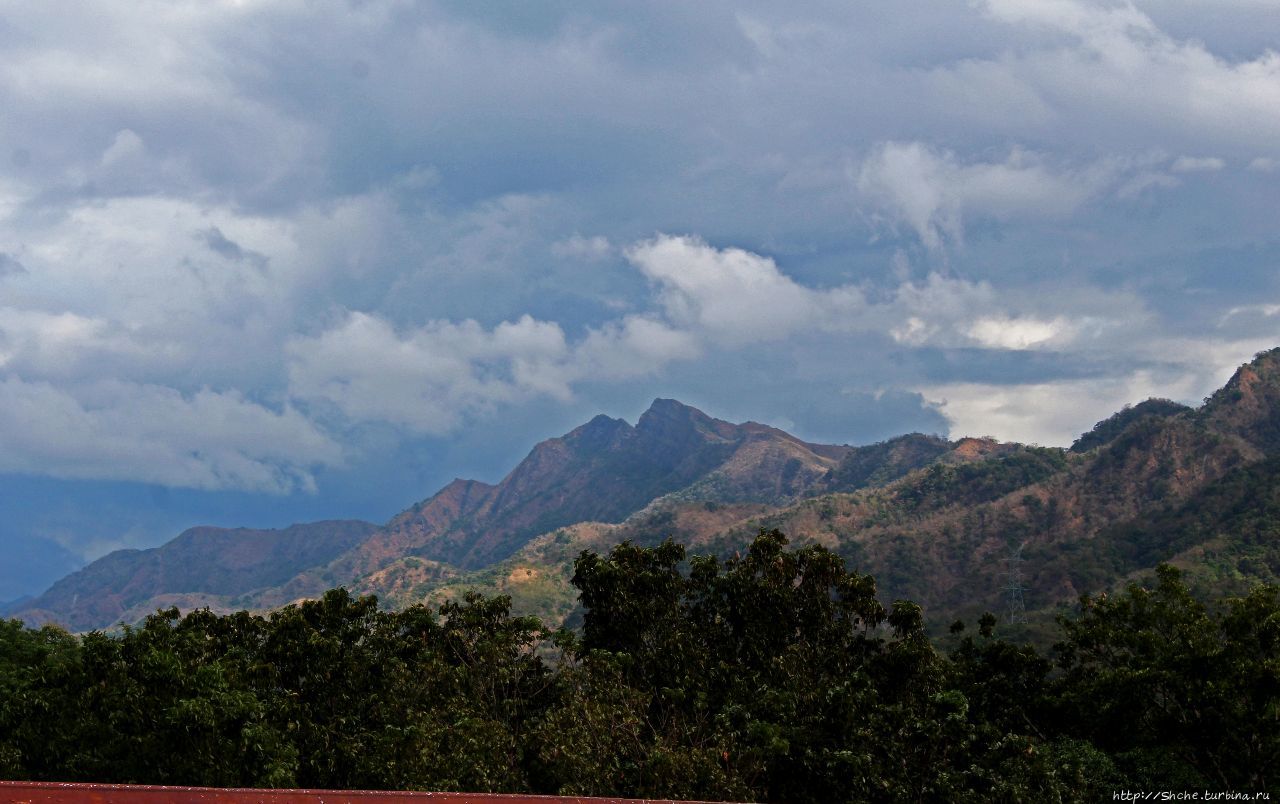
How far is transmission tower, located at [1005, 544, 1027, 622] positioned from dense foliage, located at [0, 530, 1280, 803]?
95.1 meters

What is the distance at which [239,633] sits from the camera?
31953 mm

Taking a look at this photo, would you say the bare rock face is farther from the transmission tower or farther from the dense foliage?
the dense foliage

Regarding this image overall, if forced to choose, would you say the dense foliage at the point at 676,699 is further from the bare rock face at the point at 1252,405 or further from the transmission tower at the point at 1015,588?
the bare rock face at the point at 1252,405

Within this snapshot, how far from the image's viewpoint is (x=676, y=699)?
96.8ft

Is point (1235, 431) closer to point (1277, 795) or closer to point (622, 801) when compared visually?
point (1277, 795)

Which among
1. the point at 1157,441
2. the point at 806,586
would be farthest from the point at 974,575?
the point at 806,586

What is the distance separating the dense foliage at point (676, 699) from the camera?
22703mm

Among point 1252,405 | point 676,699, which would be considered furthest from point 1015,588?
point 676,699

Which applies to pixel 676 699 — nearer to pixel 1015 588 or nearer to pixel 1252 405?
pixel 1015 588

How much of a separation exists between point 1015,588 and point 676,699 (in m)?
118


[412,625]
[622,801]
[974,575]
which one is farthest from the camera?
[974,575]

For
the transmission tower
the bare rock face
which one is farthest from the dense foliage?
the bare rock face

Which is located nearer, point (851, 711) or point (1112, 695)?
point (851, 711)

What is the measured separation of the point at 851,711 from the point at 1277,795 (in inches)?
423
